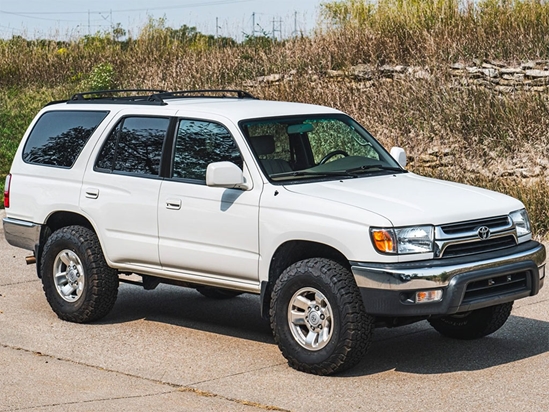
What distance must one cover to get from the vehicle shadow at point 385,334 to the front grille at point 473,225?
1023mm

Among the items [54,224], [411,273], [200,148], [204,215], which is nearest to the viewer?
[411,273]

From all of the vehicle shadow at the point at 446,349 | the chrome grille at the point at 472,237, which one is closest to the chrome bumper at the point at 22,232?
the vehicle shadow at the point at 446,349

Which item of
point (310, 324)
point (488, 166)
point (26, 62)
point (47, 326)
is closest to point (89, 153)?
point (47, 326)

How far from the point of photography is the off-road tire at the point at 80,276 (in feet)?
29.5

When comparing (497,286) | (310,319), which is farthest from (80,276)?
(497,286)

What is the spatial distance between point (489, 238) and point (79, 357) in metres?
3.18

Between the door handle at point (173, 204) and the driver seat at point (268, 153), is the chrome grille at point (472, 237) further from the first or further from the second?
→ the door handle at point (173, 204)

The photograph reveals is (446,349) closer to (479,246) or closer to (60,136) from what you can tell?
(479,246)

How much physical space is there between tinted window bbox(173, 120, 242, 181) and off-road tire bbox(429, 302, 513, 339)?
7.02ft

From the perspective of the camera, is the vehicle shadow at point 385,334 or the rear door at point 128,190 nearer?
the vehicle shadow at point 385,334

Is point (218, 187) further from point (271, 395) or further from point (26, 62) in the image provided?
point (26, 62)

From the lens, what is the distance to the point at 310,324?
7406 mm

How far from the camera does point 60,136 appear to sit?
31.4ft

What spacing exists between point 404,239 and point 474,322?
1720 millimetres
